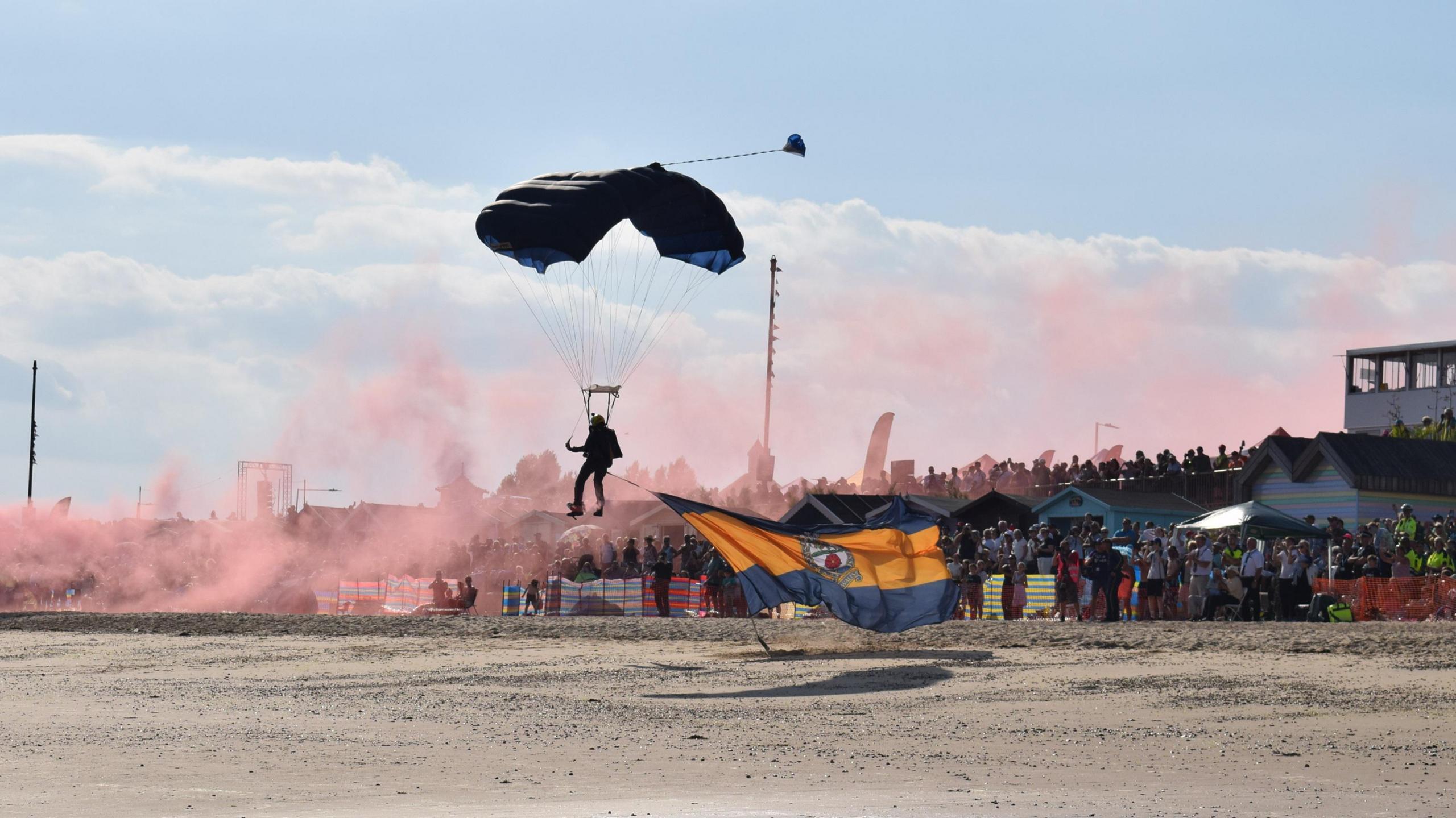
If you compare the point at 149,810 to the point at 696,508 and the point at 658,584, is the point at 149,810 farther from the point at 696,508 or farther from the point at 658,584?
the point at 658,584

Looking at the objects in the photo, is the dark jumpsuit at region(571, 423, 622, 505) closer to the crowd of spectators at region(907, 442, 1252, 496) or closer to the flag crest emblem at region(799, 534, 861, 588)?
the flag crest emblem at region(799, 534, 861, 588)

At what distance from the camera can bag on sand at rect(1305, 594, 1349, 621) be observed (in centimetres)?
2653

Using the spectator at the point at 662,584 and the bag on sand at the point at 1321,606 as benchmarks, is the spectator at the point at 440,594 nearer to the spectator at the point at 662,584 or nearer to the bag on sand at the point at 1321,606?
the spectator at the point at 662,584

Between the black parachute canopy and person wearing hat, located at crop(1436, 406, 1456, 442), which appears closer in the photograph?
the black parachute canopy

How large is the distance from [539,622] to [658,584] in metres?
3.87

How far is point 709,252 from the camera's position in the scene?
29578 millimetres

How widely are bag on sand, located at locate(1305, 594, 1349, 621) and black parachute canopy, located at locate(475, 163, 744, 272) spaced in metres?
11.1

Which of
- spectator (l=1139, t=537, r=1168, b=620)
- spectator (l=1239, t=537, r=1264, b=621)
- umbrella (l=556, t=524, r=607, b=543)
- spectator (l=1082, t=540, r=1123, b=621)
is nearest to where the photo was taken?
spectator (l=1239, t=537, r=1264, b=621)

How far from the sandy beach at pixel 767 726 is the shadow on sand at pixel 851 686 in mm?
69

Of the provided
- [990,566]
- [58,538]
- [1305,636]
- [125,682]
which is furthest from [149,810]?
[58,538]

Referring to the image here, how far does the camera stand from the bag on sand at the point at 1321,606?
2653 centimetres

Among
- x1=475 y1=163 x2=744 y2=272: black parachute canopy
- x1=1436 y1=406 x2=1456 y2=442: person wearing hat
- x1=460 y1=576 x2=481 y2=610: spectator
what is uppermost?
x1=475 y1=163 x2=744 y2=272: black parachute canopy

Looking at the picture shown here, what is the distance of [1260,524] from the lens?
32344mm

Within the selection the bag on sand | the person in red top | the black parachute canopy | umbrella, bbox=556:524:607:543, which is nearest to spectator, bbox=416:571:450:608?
umbrella, bbox=556:524:607:543
